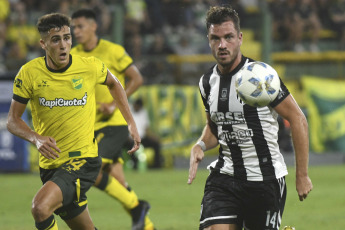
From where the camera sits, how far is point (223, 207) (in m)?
5.51

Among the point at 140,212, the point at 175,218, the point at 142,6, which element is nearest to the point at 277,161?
the point at 140,212

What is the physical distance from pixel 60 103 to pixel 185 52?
13.3 meters

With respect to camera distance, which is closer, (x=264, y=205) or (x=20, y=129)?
(x=264, y=205)

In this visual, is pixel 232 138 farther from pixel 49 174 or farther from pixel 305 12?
pixel 305 12

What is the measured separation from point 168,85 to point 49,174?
11543 millimetres

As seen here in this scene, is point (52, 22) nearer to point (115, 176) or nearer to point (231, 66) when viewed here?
point (231, 66)

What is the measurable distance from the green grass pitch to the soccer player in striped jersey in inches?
134

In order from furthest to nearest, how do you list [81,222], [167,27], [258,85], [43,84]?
1. [167,27]
2. [81,222]
3. [43,84]
4. [258,85]

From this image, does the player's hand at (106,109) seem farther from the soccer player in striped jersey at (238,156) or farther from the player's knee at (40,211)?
the soccer player in striped jersey at (238,156)

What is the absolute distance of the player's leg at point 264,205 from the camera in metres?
5.45

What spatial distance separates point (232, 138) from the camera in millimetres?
5613

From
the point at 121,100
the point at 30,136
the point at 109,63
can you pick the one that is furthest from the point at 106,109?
the point at 30,136

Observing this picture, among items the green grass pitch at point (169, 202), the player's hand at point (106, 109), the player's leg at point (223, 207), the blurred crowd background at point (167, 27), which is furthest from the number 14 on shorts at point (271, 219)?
the blurred crowd background at point (167, 27)

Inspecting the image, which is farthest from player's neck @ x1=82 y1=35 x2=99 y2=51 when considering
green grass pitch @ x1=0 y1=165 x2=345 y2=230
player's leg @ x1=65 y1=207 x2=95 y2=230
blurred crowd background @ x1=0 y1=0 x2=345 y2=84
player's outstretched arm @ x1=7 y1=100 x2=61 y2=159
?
blurred crowd background @ x1=0 y1=0 x2=345 y2=84
